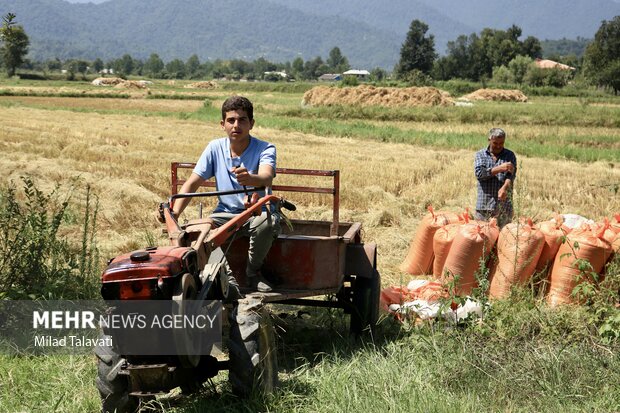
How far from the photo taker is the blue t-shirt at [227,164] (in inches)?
194

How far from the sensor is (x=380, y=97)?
3744 centimetres

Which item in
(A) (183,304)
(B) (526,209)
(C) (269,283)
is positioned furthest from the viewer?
(B) (526,209)

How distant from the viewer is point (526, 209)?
11328mm

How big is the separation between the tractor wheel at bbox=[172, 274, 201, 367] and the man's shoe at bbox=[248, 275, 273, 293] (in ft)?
4.23

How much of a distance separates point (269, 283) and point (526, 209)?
24.0 ft

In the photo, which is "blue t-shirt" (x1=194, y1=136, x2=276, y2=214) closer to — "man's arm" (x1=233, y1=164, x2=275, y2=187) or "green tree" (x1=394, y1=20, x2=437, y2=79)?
"man's arm" (x1=233, y1=164, x2=275, y2=187)

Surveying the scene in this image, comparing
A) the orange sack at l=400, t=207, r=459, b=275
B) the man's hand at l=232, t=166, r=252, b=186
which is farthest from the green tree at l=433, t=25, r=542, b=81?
the man's hand at l=232, t=166, r=252, b=186

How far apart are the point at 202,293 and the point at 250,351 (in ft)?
1.50

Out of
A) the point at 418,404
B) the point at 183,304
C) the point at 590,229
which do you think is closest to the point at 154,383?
the point at 183,304

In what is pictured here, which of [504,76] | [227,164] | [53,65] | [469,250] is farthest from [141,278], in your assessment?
[53,65]

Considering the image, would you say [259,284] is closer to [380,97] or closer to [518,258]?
[518,258]

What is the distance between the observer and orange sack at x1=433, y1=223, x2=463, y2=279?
23.3 feet

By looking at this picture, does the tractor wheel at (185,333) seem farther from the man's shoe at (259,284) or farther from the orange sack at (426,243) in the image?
the orange sack at (426,243)

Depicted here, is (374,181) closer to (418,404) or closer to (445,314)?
(445,314)
